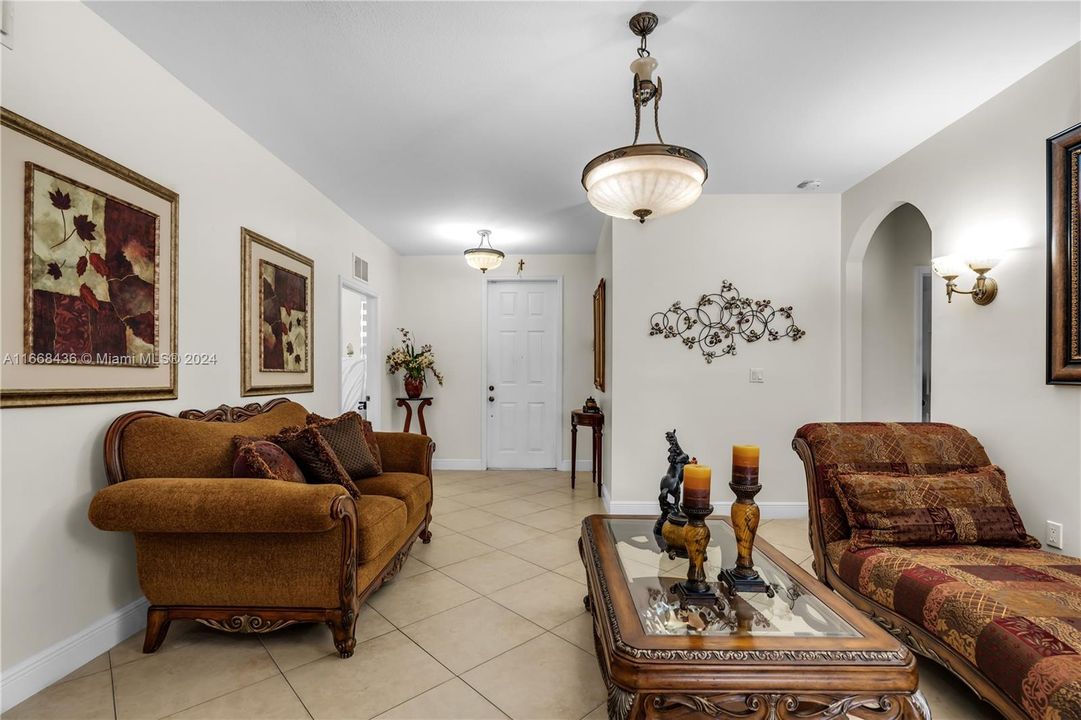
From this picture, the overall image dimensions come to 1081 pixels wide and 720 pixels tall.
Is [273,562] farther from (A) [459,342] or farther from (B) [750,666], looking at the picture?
(A) [459,342]

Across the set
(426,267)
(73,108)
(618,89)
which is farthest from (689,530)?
(426,267)

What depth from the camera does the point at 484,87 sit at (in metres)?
2.49

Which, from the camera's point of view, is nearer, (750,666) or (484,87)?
(750,666)

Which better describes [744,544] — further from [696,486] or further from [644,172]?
[644,172]

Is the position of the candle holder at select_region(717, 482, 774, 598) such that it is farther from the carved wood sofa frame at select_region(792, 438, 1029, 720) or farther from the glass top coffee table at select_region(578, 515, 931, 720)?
the carved wood sofa frame at select_region(792, 438, 1029, 720)

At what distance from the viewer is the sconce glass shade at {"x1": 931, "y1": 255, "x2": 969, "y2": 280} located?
2.67 metres

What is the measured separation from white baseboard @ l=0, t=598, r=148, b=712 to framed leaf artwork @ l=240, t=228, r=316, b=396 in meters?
1.23

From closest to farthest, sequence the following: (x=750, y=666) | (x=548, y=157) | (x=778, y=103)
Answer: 1. (x=750, y=666)
2. (x=778, y=103)
3. (x=548, y=157)

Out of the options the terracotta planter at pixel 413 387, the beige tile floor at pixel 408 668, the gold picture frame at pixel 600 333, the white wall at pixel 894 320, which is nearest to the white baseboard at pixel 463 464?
the terracotta planter at pixel 413 387

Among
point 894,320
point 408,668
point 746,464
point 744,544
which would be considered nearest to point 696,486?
point 746,464

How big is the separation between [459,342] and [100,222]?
4046 mm

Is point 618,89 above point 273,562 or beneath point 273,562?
above

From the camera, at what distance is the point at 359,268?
4766 mm

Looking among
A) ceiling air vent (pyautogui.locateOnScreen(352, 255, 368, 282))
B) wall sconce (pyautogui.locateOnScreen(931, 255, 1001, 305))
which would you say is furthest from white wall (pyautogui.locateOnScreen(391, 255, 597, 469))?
wall sconce (pyautogui.locateOnScreen(931, 255, 1001, 305))
